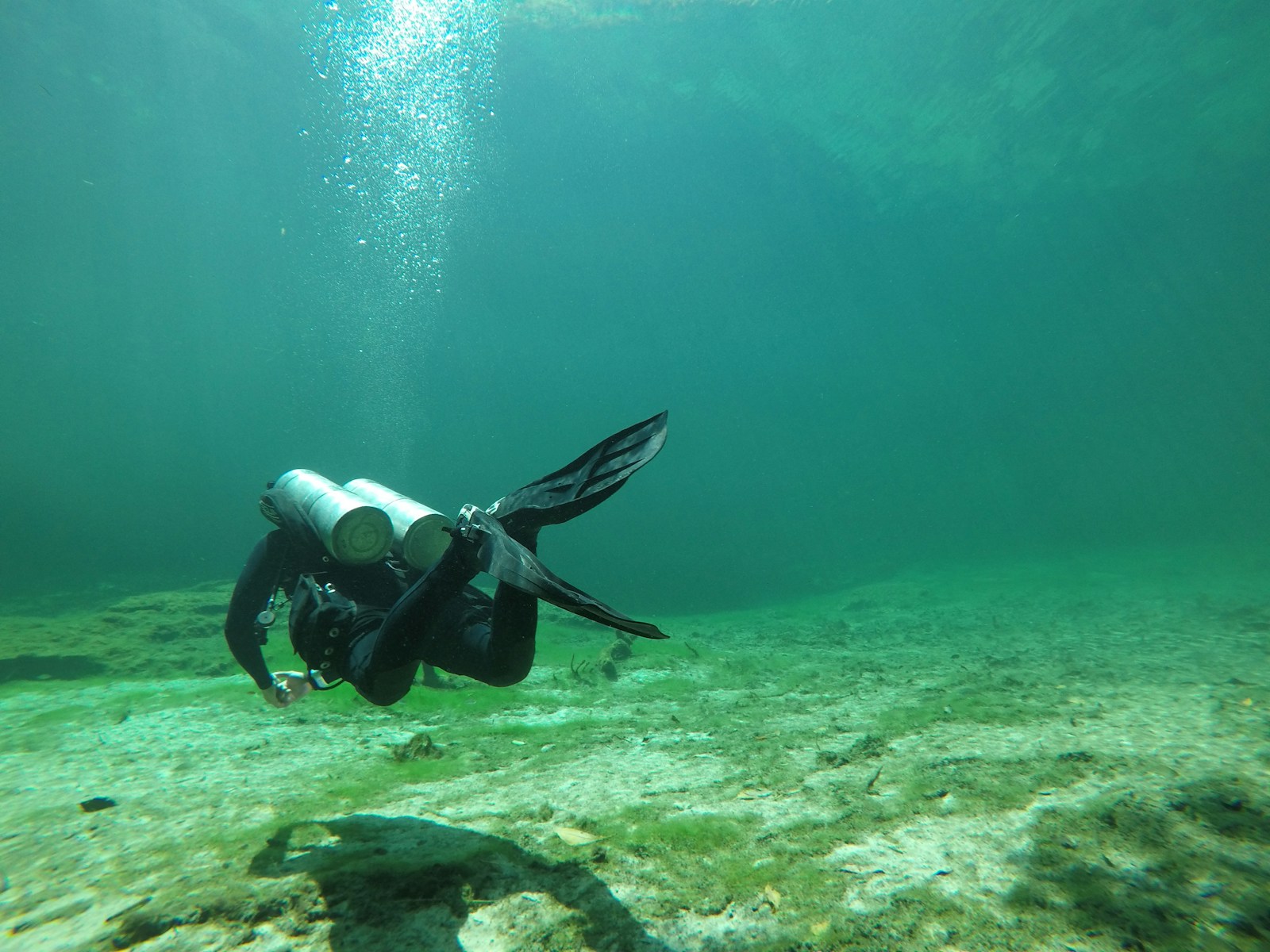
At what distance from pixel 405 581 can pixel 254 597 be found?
36.2 inches

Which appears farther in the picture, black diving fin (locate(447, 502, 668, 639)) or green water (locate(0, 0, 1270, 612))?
green water (locate(0, 0, 1270, 612))

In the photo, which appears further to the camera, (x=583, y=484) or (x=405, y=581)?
(x=405, y=581)

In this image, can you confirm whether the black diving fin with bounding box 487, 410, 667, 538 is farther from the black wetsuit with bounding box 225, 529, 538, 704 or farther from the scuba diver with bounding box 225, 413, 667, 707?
the black wetsuit with bounding box 225, 529, 538, 704

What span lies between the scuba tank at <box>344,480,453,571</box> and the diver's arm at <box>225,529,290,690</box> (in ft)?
2.35

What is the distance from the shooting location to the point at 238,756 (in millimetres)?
4492

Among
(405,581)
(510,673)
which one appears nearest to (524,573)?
(510,673)

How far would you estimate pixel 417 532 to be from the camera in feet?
11.4

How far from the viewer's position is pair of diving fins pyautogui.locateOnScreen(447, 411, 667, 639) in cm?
220

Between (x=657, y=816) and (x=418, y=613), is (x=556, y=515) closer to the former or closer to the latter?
(x=418, y=613)

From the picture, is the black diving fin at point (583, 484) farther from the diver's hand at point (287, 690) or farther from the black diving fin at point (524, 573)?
the diver's hand at point (287, 690)

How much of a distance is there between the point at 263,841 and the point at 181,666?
8109 millimetres

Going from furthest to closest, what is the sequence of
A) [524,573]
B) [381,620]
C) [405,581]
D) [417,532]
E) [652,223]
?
[652,223] < [405,581] < [417,532] < [381,620] < [524,573]

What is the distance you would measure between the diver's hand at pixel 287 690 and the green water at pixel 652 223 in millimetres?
19852

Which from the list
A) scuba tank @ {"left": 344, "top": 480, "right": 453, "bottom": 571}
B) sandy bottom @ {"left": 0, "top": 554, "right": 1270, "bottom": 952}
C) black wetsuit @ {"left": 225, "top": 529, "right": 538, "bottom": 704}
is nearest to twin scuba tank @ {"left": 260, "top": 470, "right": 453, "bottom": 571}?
scuba tank @ {"left": 344, "top": 480, "right": 453, "bottom": 571}
